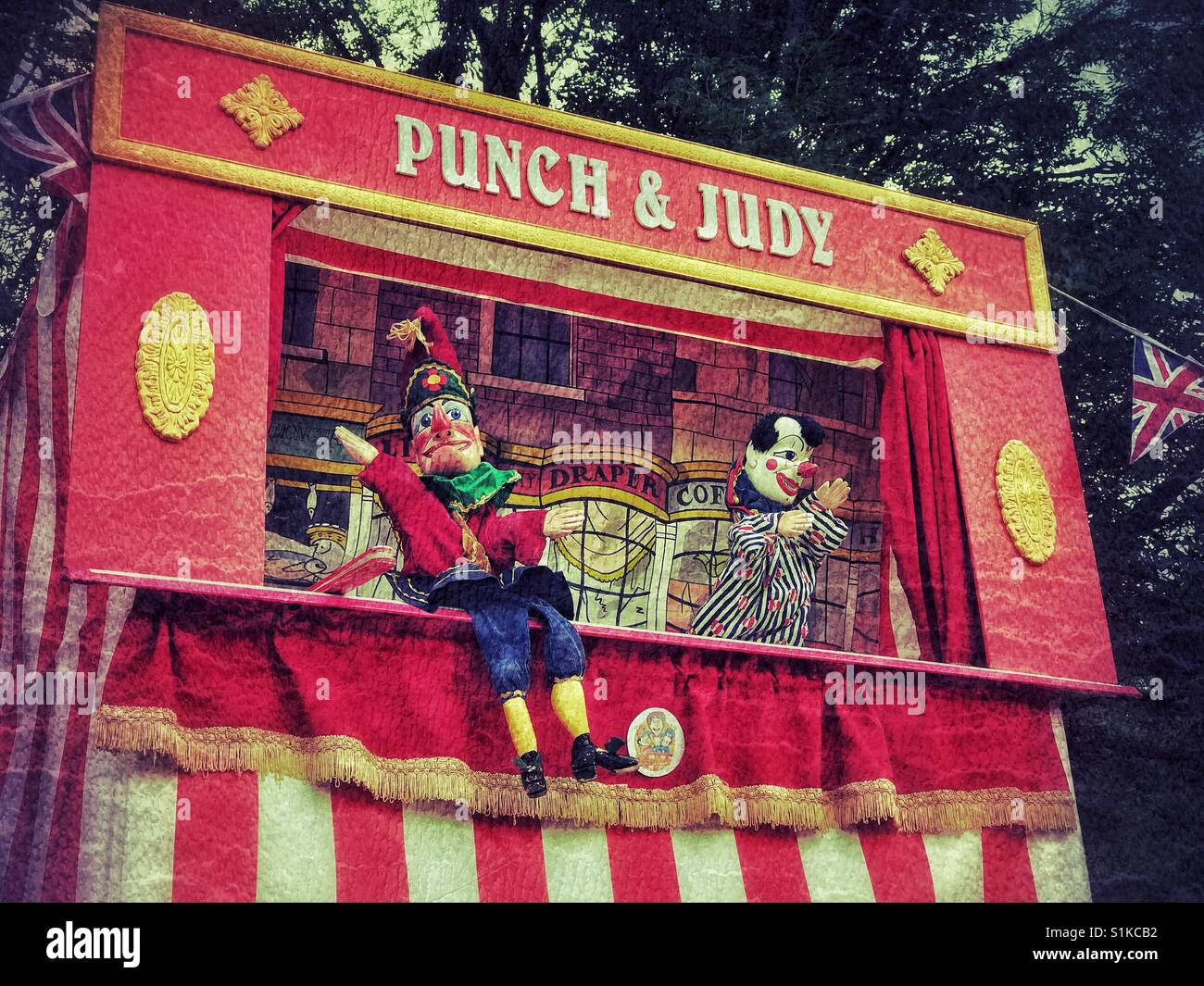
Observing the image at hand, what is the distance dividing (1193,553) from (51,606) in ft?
19.1

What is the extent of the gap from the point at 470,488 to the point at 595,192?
138cm

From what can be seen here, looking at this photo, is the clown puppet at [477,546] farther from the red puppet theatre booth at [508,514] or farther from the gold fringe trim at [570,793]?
the gold fringe trim at [570,793]

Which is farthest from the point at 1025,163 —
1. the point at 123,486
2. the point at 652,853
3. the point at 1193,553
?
the point at 123,486

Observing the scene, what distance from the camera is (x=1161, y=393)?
660 centimetres

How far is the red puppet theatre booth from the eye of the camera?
4734 mm

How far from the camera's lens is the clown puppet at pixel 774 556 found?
595 centimetres

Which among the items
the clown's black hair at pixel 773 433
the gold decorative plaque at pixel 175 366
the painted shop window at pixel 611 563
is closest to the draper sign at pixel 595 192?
the clown's black hair at pixel 773 433

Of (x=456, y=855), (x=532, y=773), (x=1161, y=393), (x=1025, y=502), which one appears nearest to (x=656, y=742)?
(x=532, y=773)

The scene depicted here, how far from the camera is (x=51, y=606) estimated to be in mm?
4875

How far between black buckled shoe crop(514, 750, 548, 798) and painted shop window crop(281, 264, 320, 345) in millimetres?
2114

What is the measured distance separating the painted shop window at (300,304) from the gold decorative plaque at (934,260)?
2.61 m

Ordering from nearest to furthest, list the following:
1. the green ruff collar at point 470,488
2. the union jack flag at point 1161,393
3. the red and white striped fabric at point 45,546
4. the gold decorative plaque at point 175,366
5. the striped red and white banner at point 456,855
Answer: the striped red and white banner at point 456,855, the red and white striped fabric at point 45,546, the gold decorative plaque at point 175,366, the green ruff collar at point 470,488, the union jack flag at point 1161,393

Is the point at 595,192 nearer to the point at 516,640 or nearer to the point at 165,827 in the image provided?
the point at 516,640

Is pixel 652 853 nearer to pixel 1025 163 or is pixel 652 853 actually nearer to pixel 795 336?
pixel 795 336
